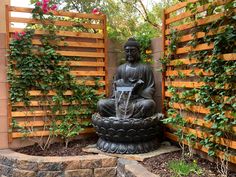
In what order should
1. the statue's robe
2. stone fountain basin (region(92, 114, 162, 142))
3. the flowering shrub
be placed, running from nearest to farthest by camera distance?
stone fountain basin (region(92, 114, 162, 142))
the statue's robe
the flowering shrub

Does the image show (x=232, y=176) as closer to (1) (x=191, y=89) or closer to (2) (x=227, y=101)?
(2) (x=227, y=101)

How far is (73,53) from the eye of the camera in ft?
13.7

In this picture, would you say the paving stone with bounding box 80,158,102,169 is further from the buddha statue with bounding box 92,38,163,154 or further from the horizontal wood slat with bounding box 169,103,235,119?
the horizontal wood slat with bounding box 169,103,235,119

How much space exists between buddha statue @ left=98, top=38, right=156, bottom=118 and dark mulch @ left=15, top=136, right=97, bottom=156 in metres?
0.62

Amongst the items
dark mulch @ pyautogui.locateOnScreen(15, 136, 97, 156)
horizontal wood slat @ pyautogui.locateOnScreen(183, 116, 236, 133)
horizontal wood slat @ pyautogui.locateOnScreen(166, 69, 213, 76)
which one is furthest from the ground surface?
horizontal wood slat @ pyautogui.locateOnScreen(166, 69, 213, 76)

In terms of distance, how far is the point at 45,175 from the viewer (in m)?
3.26

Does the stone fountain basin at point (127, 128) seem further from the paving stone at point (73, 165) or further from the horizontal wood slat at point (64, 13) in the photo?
the horizontal wood slat at point (64, 13)

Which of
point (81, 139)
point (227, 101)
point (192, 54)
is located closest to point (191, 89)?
point (192, 54)

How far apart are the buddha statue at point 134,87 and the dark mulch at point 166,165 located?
1.97 ft

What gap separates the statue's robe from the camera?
3.62 m

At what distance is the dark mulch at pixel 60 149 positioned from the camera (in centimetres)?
368

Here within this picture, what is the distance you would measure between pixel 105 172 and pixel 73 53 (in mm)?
1869

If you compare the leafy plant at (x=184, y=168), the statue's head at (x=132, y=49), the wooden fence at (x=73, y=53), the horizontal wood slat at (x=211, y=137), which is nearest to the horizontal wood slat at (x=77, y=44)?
the wooden fence at (x=73, y=53)

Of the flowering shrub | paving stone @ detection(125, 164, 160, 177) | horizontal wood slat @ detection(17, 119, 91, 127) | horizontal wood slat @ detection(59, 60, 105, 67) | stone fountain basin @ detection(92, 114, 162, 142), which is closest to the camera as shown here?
paving stone @ detection(125, 164, 160, 177)
